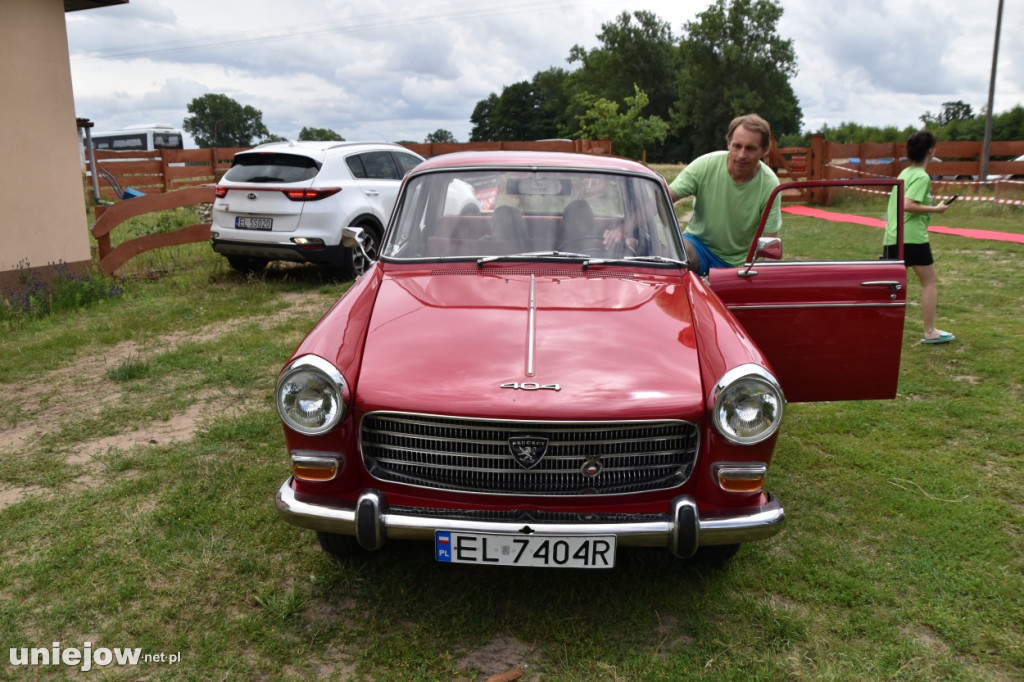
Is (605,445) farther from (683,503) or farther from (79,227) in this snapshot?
(79,227)

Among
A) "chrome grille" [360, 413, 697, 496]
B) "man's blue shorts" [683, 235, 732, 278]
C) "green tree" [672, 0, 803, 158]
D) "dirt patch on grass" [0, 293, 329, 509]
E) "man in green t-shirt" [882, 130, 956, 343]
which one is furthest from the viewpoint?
"green tree" [672, 0, 803, 158]

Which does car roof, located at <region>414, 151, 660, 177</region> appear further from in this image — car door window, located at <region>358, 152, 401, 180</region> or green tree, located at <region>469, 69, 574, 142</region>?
green tree, located at <region>469, 69, 574, 142</region>

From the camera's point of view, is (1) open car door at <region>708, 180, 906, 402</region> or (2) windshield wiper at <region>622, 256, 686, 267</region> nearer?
(1) open car door at <region>708, 180, 906, 402</region>

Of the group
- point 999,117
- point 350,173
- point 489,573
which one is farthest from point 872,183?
point 999,117

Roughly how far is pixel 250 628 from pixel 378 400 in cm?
103

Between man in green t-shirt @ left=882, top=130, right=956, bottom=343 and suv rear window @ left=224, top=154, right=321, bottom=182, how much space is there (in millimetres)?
6167

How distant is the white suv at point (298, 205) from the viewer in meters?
8.91

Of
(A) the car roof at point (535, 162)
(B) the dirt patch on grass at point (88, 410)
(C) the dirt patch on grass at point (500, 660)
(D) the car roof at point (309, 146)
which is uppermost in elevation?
(D) the car roof at point (309, 146)

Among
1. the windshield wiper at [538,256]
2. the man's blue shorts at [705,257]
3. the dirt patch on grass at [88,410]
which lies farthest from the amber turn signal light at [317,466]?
the man's blue shorts at [705,257]

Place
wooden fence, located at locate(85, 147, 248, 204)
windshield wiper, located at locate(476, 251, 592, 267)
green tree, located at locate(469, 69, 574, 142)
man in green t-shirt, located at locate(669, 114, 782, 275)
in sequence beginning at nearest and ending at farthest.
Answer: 1. windshield wiper, located at locate(476, 251, 592, 267)
2. man in green t-shirt, located at locate(669, 114, 782, 275)
3. wooden fence, located at locate(85, 147, 248, 204)
4. green tree, located at locate(469, 69, 574, 142)

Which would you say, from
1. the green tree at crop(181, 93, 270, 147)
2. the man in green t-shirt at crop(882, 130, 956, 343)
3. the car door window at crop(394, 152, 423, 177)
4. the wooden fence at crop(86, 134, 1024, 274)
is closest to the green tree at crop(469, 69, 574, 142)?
the green tree at crop(181, 93, 270, 147)

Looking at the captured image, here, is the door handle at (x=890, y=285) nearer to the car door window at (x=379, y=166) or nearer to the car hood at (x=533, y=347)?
the car hood at (x=533, y=347)

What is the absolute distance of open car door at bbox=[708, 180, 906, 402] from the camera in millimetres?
3688

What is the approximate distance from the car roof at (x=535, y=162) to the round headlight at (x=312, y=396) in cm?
175
